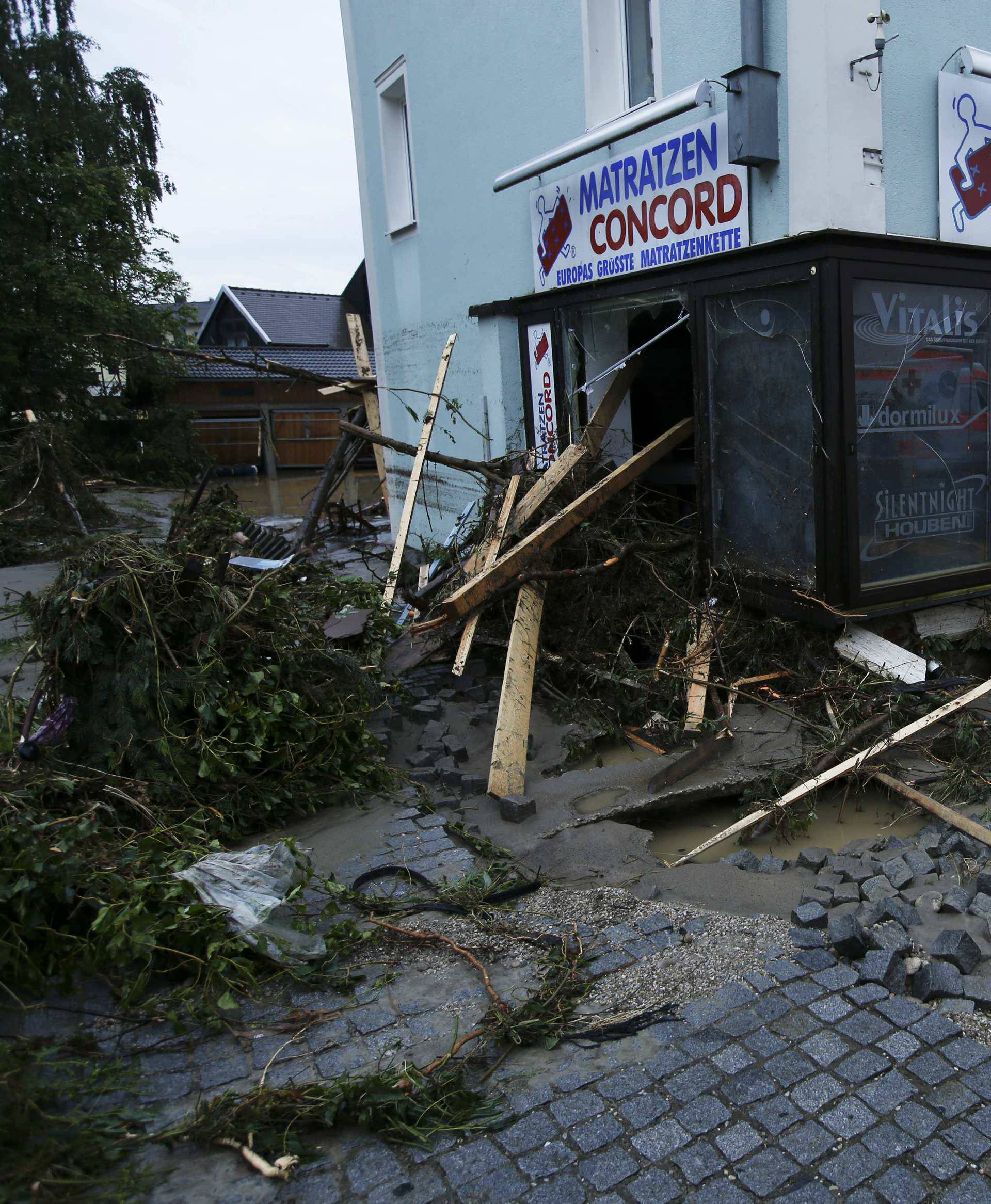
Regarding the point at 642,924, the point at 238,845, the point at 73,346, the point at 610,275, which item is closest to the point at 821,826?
the point at 642,924

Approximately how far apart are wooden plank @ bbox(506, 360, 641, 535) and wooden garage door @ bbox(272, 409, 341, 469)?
27320mm

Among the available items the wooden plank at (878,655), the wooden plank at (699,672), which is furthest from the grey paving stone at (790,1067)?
the wooden plank at (878,655)

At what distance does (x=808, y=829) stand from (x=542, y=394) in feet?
16.1

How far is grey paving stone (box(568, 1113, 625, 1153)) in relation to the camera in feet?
8.76

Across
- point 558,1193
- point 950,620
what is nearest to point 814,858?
point 558,1193

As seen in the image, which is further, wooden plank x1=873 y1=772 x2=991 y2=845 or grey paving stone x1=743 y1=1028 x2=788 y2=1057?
wooden plank x1=873 y1=772 x2=991 y2=845

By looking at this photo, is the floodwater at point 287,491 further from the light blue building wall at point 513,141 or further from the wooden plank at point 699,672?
the wooden plank at point 699,672

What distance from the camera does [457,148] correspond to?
9359mm

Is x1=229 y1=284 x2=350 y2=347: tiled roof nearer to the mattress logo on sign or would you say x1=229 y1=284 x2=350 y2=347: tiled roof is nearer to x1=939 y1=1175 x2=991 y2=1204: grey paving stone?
the mattress logo on sign

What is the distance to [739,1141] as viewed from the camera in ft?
8.75

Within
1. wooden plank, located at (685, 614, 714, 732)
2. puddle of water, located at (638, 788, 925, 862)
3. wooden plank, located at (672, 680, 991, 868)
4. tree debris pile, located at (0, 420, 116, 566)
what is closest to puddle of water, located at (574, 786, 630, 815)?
puddle of water, located at (638, 788, 925, 862)

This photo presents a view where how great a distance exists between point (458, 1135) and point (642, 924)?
134 centimetres

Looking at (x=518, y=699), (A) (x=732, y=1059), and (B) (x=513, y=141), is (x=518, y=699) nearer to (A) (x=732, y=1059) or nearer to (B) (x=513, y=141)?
(A) (x=732, y=1059)

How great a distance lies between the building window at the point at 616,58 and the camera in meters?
7.02
